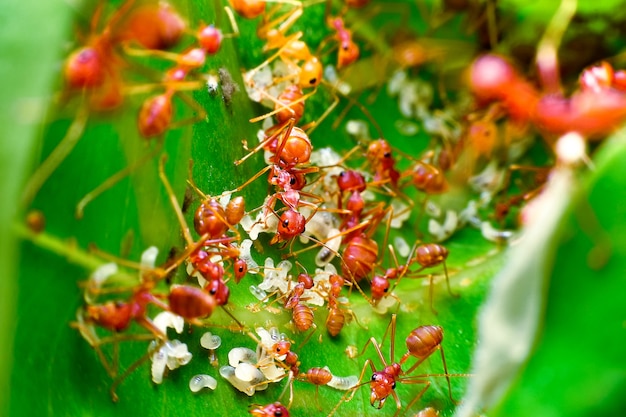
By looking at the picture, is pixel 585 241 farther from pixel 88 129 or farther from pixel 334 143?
pixel 334 143

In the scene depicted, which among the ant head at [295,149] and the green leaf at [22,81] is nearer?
the green leaf at [22,81]

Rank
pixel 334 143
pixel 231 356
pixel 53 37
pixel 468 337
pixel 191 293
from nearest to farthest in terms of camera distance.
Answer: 1. pixel 53 37
2. pixel 191 293
3. pixel 231 356
4. pixel 468 337
5. pixel 334 143

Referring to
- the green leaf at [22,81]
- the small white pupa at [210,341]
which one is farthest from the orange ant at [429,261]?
the green leaf at [22,81]

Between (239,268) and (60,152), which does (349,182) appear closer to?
(239,268)

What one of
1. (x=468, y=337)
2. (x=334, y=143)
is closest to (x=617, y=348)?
(x=468, y=337)

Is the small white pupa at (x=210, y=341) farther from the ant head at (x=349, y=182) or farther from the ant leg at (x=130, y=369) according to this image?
the ant head at (x=349, y=182)

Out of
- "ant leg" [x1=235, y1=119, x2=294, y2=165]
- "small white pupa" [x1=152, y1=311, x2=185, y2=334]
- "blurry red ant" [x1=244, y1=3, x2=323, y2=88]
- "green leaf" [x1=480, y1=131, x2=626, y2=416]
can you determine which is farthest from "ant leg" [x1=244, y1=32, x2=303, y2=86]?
"green leaf" [x1=480, y1=131, x2=626, y2=416]

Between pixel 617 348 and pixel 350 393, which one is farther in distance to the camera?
pixel 350 393
